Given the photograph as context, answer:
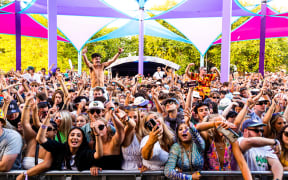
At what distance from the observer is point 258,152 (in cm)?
302

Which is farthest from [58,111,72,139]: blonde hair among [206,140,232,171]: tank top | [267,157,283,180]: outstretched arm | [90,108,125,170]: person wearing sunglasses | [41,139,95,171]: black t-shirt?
[267,157,283,180]: outstretched arm

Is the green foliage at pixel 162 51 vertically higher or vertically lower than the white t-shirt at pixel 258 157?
higher

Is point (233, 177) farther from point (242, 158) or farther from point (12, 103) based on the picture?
point (12, 103)

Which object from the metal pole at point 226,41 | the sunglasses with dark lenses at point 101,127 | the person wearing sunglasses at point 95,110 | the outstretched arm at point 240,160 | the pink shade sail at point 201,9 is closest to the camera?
the outstretched arm at point 240,160

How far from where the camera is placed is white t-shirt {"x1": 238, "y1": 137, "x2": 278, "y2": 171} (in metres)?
2.98

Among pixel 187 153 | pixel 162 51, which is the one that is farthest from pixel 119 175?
pixel 162 51

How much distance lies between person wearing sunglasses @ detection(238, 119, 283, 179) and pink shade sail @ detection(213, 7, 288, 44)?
49.7 feet

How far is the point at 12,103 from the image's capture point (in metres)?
4.37

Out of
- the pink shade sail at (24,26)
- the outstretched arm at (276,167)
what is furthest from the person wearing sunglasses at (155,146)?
the pink shade sail at (24,26)

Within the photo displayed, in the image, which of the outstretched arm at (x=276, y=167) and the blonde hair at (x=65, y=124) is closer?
the outstretched arm at (x=276, y=167)

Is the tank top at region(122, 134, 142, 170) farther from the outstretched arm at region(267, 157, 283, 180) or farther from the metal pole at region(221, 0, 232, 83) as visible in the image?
the metal pole at region(221, 0, 232, 83)

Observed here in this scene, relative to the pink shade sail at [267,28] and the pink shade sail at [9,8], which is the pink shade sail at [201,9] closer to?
the pink shade sail at [267,28]

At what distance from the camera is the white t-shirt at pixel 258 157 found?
2.98 m

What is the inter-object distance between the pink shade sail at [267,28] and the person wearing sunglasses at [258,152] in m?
15.2
